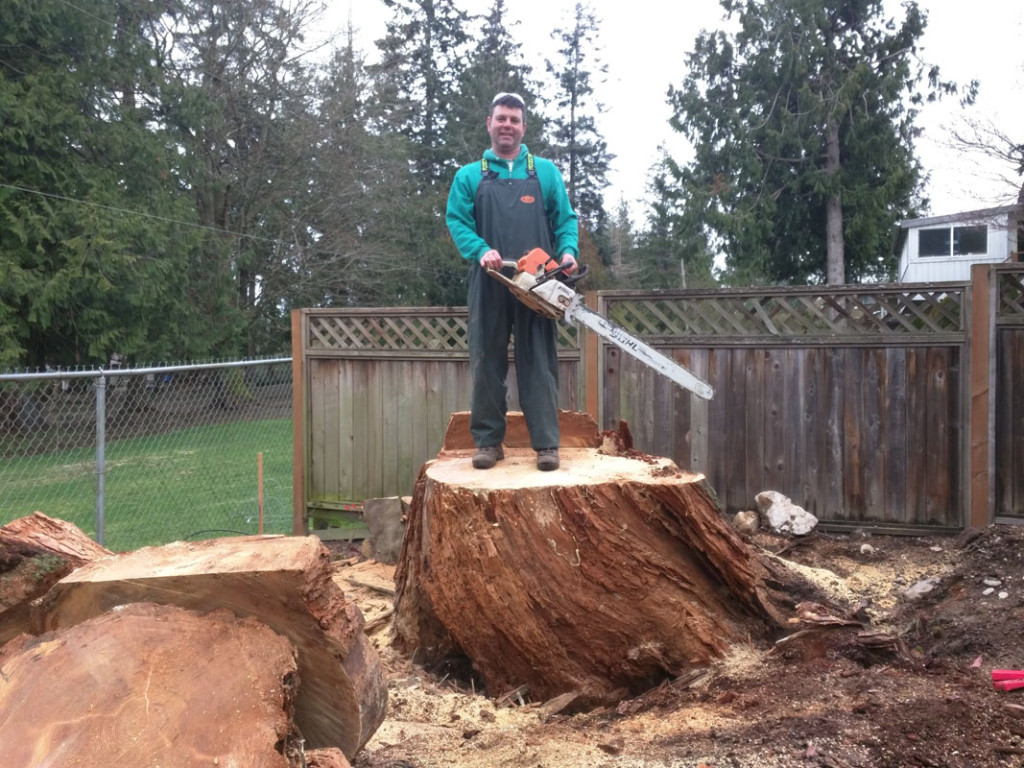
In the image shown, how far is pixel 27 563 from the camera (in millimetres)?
2365

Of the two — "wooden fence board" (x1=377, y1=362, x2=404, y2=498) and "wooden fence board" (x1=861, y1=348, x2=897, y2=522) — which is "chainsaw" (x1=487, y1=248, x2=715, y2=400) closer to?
"wooden fence board" (x1=861, y1=348, x2=897, y2=522)

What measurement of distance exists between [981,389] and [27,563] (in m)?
5.27

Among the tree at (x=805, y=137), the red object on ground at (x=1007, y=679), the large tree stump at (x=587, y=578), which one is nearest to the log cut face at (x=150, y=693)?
the large tree stump at (x=587, y=578)

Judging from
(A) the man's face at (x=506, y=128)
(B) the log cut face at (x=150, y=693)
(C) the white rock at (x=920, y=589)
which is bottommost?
(C) the white rock at (x=920, y=589)

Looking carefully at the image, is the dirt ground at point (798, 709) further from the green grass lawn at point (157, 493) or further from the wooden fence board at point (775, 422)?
the green grass lawn at point (157, 493)

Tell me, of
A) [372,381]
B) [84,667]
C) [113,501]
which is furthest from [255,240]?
[84,667]

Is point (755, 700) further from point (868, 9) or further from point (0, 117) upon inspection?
point (868, 9)

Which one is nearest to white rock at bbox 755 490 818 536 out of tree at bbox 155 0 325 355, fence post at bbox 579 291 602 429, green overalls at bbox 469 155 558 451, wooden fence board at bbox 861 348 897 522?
wooden fence board at bbox 861 348 897 522

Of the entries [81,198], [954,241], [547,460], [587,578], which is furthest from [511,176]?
[954,241]

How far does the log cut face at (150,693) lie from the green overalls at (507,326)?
6.56ft

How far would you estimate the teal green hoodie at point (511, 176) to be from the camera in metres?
3.94

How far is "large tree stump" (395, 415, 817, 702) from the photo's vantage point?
11.1 feet

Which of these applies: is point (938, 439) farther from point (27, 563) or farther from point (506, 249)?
point (27, 563)

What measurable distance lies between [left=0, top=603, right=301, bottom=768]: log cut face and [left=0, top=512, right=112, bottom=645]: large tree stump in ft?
0.63
